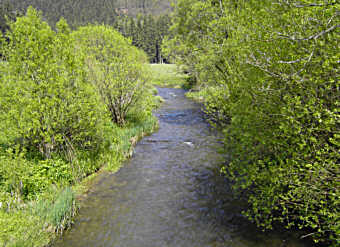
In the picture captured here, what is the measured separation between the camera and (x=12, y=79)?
1125 centimetres

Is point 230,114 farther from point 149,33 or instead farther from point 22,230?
point 149,33

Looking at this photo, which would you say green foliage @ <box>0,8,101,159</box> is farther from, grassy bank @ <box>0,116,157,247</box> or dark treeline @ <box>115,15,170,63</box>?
dark treeline @ <box>115,15,170,63</box>

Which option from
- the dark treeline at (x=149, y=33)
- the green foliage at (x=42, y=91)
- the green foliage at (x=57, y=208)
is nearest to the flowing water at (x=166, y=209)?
the green foliage at (x=57, y=208)

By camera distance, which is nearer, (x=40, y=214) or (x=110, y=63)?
(x=40, y=214)

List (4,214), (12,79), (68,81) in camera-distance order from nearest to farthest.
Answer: (4,214) → (12,79) → (68,81)

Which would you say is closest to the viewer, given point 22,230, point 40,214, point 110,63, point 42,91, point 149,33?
Answer: point 22,230

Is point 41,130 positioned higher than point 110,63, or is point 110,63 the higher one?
point 110,63

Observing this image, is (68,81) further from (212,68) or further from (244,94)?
(212,68)

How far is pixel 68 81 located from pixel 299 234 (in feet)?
36.0

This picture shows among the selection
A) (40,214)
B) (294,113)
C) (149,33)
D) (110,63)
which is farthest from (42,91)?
(149,33)

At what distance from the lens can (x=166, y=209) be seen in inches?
442

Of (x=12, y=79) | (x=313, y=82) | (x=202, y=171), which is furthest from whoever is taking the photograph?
(x=202, y=171)

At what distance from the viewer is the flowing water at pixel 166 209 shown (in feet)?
30.2

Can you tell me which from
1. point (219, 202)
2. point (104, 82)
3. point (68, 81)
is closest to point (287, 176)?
point (219, 202)
